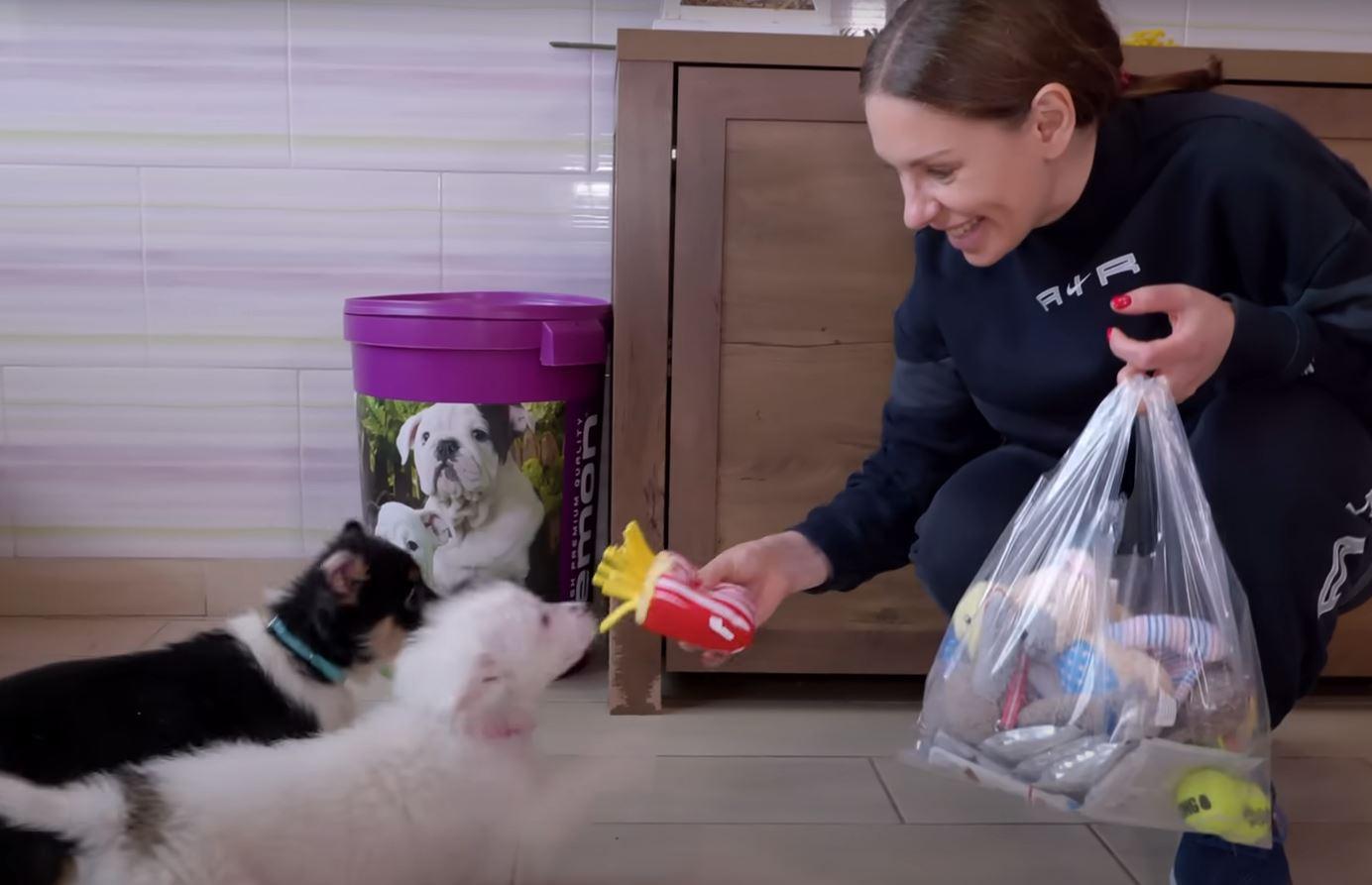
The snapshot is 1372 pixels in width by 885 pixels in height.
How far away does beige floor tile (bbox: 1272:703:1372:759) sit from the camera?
1258mm

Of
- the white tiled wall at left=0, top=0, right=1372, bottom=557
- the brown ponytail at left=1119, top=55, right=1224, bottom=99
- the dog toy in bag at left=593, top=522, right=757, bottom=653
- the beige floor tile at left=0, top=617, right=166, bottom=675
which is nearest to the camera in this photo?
the dog toy in bag at left=593, top=522, right=757, bottom=653

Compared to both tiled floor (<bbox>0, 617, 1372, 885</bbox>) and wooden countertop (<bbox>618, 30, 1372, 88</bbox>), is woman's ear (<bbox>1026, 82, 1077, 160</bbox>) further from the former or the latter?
tiled floor (<bbox>0, 617, 1372, 885</bbox>)

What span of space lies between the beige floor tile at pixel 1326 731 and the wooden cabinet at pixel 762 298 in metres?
0.10

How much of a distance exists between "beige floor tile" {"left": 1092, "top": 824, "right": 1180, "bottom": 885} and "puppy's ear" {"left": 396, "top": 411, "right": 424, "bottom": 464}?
893mm


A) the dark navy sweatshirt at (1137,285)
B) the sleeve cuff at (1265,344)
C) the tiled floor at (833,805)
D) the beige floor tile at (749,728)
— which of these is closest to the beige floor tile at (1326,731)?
the tiled floor at (833,805)

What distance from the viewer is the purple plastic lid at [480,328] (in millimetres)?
1333

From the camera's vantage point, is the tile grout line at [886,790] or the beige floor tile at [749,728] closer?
the tile grout line at [886,790]

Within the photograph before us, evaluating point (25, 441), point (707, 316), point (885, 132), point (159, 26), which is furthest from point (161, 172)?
point (885, 132)

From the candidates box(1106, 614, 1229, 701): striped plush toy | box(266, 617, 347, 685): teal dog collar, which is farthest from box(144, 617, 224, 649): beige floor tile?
box(1106, 614, 1229, 701): striped plush toy

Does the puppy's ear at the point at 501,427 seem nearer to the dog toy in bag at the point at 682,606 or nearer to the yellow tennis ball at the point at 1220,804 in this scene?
the dog toy in bag at the point at 682,606

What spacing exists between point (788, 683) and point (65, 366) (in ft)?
3.92

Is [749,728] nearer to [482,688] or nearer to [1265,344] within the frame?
[482,688]

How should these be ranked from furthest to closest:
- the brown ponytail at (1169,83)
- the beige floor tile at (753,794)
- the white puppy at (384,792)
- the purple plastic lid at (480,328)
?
the purple plastic lid at (480,328) < the beige floor tile at (753,794) < the brown ponytail at (1169,83) < the white puppy at (384,792)

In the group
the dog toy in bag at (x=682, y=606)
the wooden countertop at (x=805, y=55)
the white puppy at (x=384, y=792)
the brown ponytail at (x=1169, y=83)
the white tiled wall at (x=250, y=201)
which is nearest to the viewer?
the white puppy at (x=384, y=792)
